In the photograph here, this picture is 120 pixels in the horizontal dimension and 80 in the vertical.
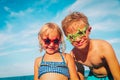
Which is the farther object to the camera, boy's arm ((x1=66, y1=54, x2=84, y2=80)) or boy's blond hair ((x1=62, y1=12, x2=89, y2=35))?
boy's blond hair ((x1=62, y1=12, x2=89, y2=35))

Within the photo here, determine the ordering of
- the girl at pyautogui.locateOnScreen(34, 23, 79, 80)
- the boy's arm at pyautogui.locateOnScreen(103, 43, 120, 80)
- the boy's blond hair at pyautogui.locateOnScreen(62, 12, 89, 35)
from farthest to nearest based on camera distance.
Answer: the boy's blond hair at pyautogui.locateOnScreen(62, 12, 89, 35) → the boy's arm at pyautogui.locateOnScreen(103, 43, 120, 80) → the girl at pyautogui.locateOnScreen(34, 23, 79, 80)

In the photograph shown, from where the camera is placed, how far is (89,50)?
281 centimetres

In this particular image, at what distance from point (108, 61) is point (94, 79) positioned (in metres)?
0.41

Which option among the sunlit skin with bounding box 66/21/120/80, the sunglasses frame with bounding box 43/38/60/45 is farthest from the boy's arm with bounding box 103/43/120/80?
the sunglasses frame with bounding box 43/38/60/45

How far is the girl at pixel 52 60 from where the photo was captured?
246 centimetres

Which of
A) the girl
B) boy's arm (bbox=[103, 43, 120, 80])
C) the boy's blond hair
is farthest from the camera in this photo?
the boy's blond hair

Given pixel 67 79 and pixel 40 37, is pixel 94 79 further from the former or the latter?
pixel 40 37

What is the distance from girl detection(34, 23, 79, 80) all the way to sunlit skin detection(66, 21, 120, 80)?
18 cm

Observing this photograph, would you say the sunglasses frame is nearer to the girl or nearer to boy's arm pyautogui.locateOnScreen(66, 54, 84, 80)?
the girl

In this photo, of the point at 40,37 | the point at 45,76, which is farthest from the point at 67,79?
the point at 40,37

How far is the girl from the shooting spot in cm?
246

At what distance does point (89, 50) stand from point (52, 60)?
523mm

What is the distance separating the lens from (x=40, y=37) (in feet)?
8.73

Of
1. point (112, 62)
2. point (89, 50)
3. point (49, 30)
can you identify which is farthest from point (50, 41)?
point (112, 62)
